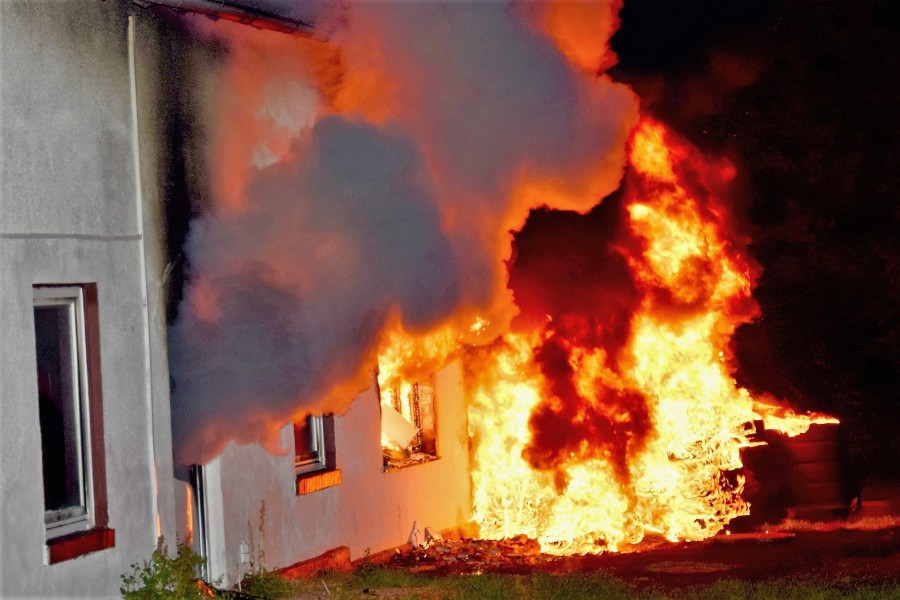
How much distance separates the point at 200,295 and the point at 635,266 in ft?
26.6

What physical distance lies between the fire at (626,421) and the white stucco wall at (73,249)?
6545 millimetres

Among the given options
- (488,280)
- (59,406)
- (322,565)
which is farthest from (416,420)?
(59,406)

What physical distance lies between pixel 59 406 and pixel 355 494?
4593 millimetres

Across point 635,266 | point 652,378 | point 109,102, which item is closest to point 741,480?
point 652,378

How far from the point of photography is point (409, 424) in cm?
1235

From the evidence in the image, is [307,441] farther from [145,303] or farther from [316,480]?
[145,303]

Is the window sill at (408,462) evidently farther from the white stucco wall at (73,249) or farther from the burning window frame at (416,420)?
the white stucco wall at (73,249)

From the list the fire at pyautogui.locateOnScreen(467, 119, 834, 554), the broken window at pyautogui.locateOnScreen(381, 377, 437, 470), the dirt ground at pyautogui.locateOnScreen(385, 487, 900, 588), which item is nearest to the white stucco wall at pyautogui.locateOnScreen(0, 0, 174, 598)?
the dirt ground at pyautogui.locateOnScreen(385, 487, 900, 588)

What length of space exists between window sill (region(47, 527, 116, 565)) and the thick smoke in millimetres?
1315

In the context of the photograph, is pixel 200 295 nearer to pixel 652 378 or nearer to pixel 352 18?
pixel 352 18

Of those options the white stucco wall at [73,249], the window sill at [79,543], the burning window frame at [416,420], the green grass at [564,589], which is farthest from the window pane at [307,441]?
the window sill at [79,543]

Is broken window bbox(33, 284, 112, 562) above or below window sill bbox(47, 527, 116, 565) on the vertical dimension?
above

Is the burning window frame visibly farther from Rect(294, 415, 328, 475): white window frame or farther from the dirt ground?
Rect(294, 415, 328, 475): white window frame

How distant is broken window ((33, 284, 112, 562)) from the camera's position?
20.4 feet
